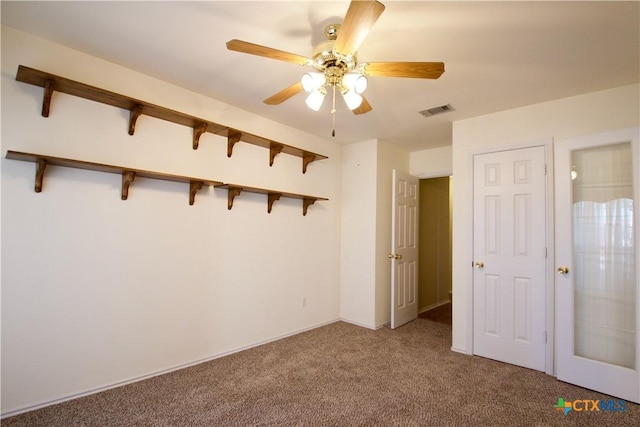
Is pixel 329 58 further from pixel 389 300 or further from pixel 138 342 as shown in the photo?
pixel 389 300

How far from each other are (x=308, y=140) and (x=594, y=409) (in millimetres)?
3617

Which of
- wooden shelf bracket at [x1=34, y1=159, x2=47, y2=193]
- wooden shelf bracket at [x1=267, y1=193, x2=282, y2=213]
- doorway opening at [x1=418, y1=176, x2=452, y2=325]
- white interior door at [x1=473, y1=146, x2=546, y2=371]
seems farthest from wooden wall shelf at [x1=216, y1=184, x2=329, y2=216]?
doorway opening at [x1=418, y1=176, x2=452, y2=325]

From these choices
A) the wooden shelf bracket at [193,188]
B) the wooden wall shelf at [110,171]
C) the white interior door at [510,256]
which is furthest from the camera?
the white interior door at [510,256]

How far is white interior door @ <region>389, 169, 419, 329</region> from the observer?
4020mm

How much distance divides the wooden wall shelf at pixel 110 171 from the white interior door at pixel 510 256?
271cm

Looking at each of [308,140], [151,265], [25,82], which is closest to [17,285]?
[151,265]

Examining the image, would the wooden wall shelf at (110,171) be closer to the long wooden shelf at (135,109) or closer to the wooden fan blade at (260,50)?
the long wooden shelf at (135,109)

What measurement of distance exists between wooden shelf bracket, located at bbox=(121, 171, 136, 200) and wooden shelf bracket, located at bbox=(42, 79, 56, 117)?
589 mm

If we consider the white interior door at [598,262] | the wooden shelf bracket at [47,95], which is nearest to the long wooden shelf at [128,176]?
the wooden shelf bracket at [47,95]

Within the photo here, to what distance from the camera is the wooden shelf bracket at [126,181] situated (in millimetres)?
2344

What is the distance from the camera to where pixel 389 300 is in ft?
14.0

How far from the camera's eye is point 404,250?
4254 mm

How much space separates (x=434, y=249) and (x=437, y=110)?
9.76 ft

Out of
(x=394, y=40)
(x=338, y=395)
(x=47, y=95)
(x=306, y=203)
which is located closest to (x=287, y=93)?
(x=394, y=40)
